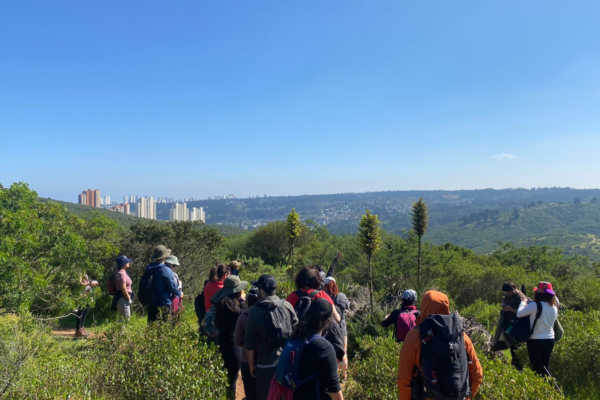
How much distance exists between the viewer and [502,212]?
616ft

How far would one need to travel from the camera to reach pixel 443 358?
2.36 meters

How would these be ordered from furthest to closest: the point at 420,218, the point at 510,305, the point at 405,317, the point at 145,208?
the point at 145,208
the point at 420,218
the point at 510,305
the point at 405,317

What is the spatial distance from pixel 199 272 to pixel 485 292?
33.3 feet

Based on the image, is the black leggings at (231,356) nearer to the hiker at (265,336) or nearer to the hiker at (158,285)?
the hiker at (265,336)

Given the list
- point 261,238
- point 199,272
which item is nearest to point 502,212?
point 261,238

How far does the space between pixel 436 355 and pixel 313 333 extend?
0.87 m

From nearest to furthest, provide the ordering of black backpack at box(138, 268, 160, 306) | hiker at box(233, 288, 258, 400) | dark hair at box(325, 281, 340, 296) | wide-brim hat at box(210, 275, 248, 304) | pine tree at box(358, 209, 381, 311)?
hiker at box(233, 288, 258, 400) → wide-brim hat at box(210, 275, 248, 304) → dark hair at box(325, 281, 340, 296) → black backpack at box(138, 268, 160, 306) → pine tree at box(358, 209, 381, 311)

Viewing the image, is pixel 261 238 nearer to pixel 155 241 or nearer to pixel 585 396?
pixel 155 241

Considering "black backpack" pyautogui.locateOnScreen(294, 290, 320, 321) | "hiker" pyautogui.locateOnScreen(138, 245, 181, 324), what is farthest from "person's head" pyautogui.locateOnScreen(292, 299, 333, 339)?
"hiker" pyautogui.locateOnScreen(138, 245, 181, 324)

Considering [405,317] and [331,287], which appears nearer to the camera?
[405,317]

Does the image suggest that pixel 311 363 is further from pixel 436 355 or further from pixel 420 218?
pixel 420 218

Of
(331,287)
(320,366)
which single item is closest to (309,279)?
(331,287)

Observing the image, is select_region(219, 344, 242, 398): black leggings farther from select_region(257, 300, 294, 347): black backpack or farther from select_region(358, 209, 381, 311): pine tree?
select_region(358, 209, 381, 311): pine tree

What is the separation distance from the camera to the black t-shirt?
2.35 m
